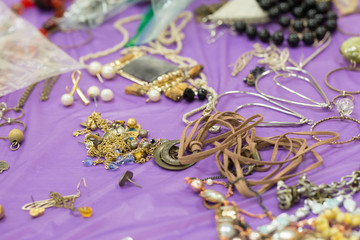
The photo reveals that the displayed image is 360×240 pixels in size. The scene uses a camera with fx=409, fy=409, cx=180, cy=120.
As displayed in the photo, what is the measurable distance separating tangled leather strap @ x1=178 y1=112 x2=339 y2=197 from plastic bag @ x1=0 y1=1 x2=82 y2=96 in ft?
3.07

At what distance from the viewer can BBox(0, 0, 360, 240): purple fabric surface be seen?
1.41 meters

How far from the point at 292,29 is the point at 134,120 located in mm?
1118

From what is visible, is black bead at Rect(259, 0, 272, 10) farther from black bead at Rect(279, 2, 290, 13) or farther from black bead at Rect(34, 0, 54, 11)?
black bead at Rect(34, 0, 54, 11)

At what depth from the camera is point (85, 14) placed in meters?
2.57

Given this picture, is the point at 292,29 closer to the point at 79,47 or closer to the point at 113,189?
the point at 79,47

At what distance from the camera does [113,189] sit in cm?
154

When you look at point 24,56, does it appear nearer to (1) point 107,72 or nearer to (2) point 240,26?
(1) point 107,72

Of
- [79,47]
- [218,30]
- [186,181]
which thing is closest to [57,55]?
[79,47]

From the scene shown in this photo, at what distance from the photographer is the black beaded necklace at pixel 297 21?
2182mm

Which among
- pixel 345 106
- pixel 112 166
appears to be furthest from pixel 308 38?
pixel 112 166

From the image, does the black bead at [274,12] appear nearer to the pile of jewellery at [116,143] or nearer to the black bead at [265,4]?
the black bead at [265,4]

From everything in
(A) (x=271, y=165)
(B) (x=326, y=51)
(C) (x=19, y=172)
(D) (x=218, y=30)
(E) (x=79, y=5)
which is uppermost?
(E) (x=79, y=5)

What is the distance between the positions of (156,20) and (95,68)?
525mm

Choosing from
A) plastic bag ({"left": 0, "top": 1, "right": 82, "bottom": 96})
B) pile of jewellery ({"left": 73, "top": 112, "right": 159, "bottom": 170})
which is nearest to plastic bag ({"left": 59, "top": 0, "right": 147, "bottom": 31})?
plastic bag ({"left": 0, "top": 1, "right": 82, "bottom": 96})
